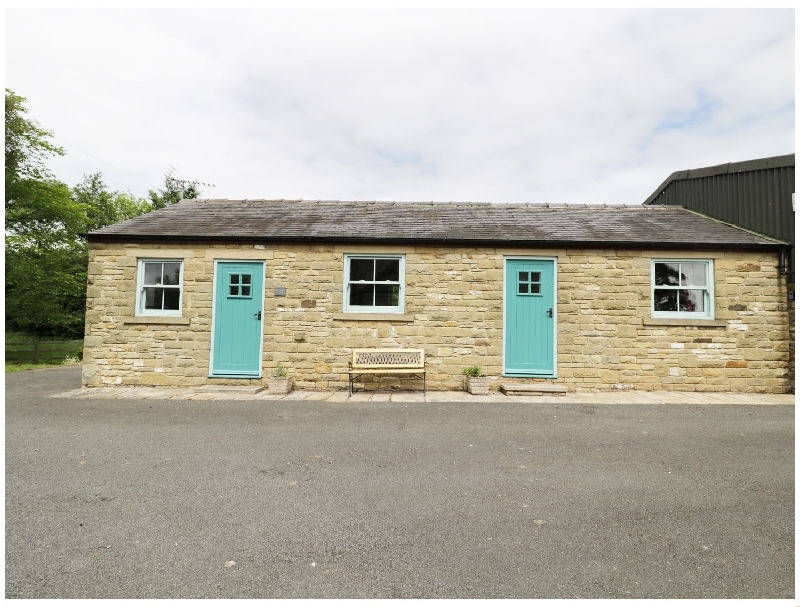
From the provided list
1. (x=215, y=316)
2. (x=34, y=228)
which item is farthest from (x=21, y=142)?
(x=215, y=316)

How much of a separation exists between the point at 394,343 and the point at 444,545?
20.9 feet

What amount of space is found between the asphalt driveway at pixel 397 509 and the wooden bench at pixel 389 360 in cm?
253

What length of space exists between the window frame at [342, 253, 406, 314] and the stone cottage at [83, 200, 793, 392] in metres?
0.03

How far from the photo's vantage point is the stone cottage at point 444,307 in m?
8.99

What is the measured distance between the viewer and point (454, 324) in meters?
9.17

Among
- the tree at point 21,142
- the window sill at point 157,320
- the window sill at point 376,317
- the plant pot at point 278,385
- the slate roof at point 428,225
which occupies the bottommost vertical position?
the plant pot at point 278,385

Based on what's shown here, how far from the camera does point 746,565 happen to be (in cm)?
258

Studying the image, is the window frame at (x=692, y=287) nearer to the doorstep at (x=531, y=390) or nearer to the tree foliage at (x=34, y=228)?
the doorstep at (x=531, y=390)

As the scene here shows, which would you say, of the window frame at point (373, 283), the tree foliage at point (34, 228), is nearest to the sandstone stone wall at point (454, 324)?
the window frame at point (373, 283)

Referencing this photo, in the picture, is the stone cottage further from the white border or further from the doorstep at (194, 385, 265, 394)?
the doorstep at (194, 385, 265, 394)

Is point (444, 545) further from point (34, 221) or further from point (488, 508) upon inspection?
point (34, 221)

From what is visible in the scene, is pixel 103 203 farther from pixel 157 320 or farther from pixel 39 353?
pixel 157 320

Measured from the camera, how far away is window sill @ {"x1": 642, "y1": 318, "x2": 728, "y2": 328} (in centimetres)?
895

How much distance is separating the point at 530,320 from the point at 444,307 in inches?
74.4
